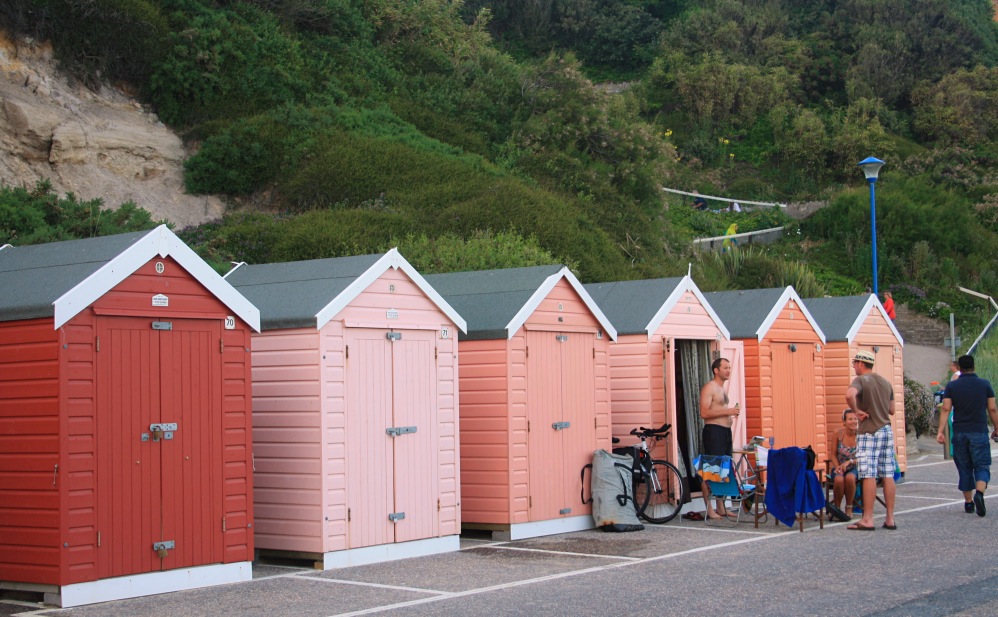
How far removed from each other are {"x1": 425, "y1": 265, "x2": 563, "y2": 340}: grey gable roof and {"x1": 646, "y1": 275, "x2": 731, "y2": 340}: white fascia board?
185cm

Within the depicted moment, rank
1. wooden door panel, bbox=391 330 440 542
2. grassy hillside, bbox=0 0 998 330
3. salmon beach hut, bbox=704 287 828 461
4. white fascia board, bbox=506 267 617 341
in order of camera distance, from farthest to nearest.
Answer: grassy hillside, bbox=0 0 998 330 → salmon beach hut, bbox=704 287 828 461 → white fascia board, bbox=506 267 617 341 → wooden door panel, bbox=391 330 440 542

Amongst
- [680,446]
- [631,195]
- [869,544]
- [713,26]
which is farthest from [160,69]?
[713,26]

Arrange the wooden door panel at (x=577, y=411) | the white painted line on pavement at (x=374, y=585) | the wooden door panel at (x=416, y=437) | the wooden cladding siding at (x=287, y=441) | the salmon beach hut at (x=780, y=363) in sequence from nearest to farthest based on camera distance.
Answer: the white painted line on pavement at (x=374, y=585)
the wooden cladding siding at (x=287, y=441)
the wooden door panel at (x=416, y=437)
the wooden door panel at (x=577, y=411)
the salmon beach hut at (x=780, y=363)

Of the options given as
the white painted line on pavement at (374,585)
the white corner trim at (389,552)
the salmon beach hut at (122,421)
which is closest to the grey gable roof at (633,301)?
the white corner trim at (389,552)

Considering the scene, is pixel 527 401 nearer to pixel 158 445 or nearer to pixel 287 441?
pixel 287 441

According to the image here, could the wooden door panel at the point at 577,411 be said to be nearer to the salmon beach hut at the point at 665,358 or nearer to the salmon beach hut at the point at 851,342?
the salmon beach hut at the point at 665,358

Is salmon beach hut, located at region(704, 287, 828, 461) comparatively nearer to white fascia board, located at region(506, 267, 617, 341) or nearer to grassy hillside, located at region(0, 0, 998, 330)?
white fascia board, located at region(506, 267, 617, 341)

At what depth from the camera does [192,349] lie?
8.95 meters

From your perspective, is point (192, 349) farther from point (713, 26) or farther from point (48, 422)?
point (713, 26)

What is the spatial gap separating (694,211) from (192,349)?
35.6m

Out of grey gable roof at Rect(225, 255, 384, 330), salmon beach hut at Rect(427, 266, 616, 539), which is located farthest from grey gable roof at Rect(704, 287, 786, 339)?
grey gable roof at Rect(225, 255, 384, 330)

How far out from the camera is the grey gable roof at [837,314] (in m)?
17.8

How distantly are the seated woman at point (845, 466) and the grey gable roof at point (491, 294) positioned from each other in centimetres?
391

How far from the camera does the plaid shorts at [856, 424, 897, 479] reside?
11.5 meters
